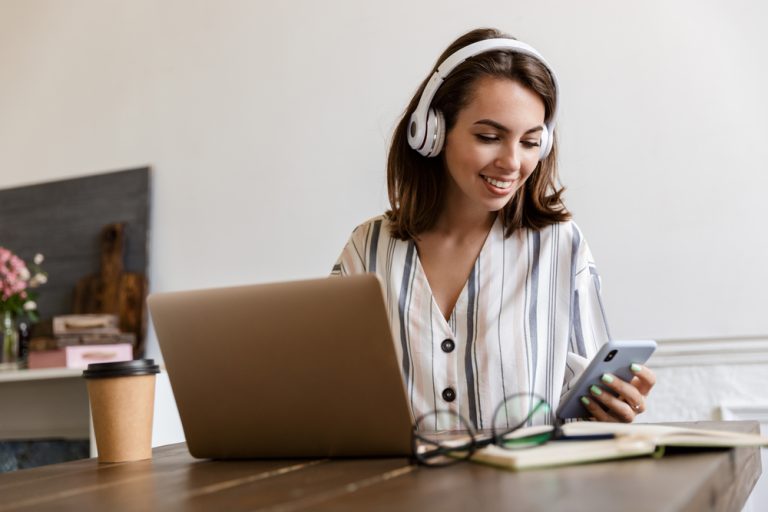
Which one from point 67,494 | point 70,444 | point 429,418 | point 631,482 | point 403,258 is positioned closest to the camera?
point 631,482

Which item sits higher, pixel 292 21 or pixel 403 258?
pixel 292 21

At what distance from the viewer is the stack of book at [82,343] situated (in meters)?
3.10

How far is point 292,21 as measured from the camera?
10.0ft

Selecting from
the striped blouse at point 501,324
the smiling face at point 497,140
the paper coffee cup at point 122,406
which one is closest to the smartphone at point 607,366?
the striped blouse at point 501,324

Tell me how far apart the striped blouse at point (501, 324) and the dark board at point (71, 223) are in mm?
1800

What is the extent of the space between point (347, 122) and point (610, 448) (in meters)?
2.19

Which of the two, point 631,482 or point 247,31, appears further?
point 247,31

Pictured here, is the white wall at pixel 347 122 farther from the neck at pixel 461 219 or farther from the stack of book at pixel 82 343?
the neck at pixel 461 219

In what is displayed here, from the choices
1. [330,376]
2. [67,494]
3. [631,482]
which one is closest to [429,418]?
[330,376]

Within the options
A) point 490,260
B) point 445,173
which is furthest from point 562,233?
point 445,173

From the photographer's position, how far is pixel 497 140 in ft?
5.49

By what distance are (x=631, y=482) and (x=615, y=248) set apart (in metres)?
1.81

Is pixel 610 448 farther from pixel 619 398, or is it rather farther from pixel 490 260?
pixel 490 260

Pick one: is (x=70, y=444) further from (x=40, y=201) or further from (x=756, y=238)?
(x=756, y=238)
